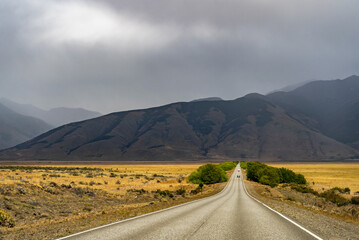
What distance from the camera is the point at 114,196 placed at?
119 ft

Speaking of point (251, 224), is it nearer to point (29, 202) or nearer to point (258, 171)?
point (29, 202)

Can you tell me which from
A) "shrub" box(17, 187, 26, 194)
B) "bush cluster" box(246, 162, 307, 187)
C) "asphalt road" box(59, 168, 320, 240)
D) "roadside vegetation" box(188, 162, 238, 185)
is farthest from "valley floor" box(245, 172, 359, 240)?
"bush cluster" box(246, 162, 307, 187)

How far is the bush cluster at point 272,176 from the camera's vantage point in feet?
220

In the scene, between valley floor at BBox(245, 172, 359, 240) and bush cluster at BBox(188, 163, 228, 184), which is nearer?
valley floor at BBox(245, 172, 359, 240)

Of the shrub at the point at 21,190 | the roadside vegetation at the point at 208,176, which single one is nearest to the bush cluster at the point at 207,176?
the roadside vegetation at the point at 208,176

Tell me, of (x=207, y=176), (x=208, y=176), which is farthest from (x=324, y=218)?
(x=208, y=176)

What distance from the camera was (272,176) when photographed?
68000mm

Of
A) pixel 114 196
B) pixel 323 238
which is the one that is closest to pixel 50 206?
pixel 114 196

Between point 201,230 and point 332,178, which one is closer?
point 201,230

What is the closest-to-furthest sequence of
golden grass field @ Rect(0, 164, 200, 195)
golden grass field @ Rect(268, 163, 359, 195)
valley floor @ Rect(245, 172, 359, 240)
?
valley floor @ Rect(245, 172, 359, 240)
golden grass field @ Rect(0, 164, 200, 195)
golden grass field @ Rect(268, 163, 359, 195)

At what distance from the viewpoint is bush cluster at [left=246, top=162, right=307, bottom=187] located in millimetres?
67125

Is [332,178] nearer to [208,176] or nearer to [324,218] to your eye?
[208,176]

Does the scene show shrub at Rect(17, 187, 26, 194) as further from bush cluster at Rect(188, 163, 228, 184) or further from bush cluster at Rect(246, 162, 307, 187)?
bush cluster at Rect(246, 162, 307, 187)

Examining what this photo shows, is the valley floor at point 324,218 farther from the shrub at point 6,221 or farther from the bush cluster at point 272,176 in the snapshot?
the bush cluster at point 272,176
